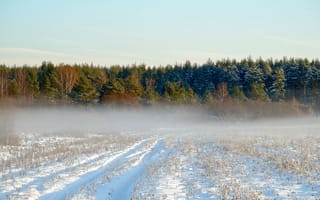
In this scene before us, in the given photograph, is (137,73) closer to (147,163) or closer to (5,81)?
(5,81)

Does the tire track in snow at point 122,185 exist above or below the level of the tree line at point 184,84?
below

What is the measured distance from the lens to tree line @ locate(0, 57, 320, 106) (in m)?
69.9

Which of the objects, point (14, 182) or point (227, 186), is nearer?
point (227, 186)

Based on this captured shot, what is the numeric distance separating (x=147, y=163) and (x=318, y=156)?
7.78 m

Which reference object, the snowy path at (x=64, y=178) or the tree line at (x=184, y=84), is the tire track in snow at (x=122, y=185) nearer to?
the snowy path at (x=64, y=178)

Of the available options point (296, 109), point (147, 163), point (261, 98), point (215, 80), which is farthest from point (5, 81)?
point (147, 163)

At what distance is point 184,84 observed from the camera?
101000 mm

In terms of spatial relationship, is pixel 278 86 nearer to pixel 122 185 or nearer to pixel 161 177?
pixel 161 177

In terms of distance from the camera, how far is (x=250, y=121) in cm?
6162

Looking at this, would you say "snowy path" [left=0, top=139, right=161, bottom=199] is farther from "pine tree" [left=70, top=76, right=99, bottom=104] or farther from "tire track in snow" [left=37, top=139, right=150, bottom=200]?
"pine tree" [left=70, top=76, right=99, bottom=104]

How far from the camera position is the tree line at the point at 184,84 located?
229ft

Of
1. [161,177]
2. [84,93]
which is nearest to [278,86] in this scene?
[84,93]

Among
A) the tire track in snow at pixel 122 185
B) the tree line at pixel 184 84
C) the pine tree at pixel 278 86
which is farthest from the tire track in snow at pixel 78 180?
the pine tree at pixel 278 86

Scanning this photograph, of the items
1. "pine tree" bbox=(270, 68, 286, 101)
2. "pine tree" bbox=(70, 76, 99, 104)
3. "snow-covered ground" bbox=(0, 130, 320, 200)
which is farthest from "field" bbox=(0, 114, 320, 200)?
"pine tree" bbox=(270, 68, 286, 101)
